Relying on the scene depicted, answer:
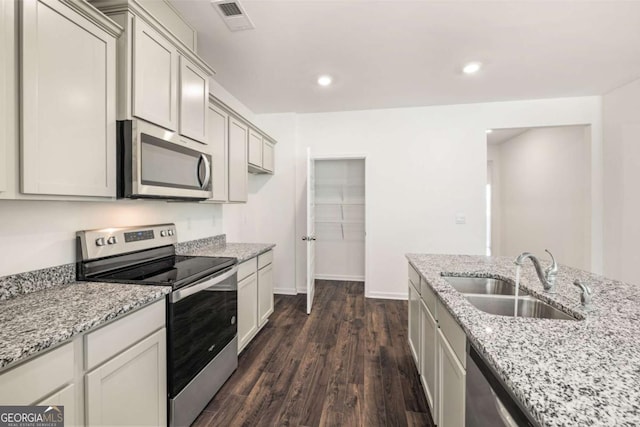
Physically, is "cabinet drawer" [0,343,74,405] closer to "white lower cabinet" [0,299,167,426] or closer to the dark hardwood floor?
"white lower cabinet" [0,299,167,426]

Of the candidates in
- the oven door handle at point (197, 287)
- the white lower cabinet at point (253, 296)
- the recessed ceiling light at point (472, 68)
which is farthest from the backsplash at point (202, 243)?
the recessed ceiling light at point (472, 68)

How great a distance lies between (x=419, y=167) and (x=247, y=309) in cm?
300

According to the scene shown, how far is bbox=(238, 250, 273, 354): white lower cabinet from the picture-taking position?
7.66 feet

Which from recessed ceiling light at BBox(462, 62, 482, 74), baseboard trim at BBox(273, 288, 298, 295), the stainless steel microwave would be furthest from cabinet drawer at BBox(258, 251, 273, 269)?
recessed ceiling light at BBox(462, 62, 482, 74)

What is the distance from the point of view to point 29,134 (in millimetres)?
1082

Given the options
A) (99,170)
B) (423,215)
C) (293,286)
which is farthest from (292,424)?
(423,215)

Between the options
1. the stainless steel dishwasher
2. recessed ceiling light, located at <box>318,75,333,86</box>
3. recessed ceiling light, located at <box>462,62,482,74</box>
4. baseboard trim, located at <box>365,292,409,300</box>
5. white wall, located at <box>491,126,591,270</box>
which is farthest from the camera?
baseboard trim, located at <box>365,292,409,300</box>

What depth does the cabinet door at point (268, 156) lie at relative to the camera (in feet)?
11.9

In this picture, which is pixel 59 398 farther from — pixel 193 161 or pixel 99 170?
pixel 193 161

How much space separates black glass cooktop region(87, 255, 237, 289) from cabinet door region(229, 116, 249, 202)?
0.88 meters

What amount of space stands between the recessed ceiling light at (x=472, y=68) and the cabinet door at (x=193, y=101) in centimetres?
251

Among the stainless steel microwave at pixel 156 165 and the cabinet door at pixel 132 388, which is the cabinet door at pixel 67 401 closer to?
the cabinet door at pixel 132 388

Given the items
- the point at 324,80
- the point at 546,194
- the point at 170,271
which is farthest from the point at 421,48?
the point at 546,194

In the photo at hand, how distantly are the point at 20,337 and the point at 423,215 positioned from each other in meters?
3.93
